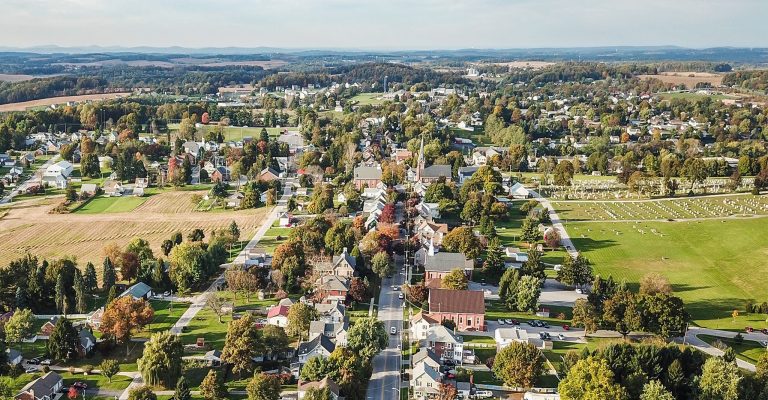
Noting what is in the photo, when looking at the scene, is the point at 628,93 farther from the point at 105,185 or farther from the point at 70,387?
the point at 70,387

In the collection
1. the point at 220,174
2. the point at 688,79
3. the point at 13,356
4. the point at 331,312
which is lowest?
the point at 13,356

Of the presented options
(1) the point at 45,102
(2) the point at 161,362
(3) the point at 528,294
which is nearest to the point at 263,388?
(2) the point at 161,362

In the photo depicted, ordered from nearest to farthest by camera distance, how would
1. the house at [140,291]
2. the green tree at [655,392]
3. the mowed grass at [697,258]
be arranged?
1. the green tree at [655,392]
2. the house at [140,291]
3. the mowed grass at [697,258]

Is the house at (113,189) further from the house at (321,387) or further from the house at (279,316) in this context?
the house at (321,387)

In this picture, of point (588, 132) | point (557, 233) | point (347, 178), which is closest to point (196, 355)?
point (557, 233)

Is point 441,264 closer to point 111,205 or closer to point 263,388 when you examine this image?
point 263,388

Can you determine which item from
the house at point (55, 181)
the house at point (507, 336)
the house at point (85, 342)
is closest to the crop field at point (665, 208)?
the house at point (507, 336)

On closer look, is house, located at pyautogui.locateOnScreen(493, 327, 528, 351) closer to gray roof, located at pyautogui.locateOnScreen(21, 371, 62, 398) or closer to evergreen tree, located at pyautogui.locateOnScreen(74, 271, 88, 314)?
gray roof, located at pyautogui.locateOnScreen(21, 371, 62, 398)
